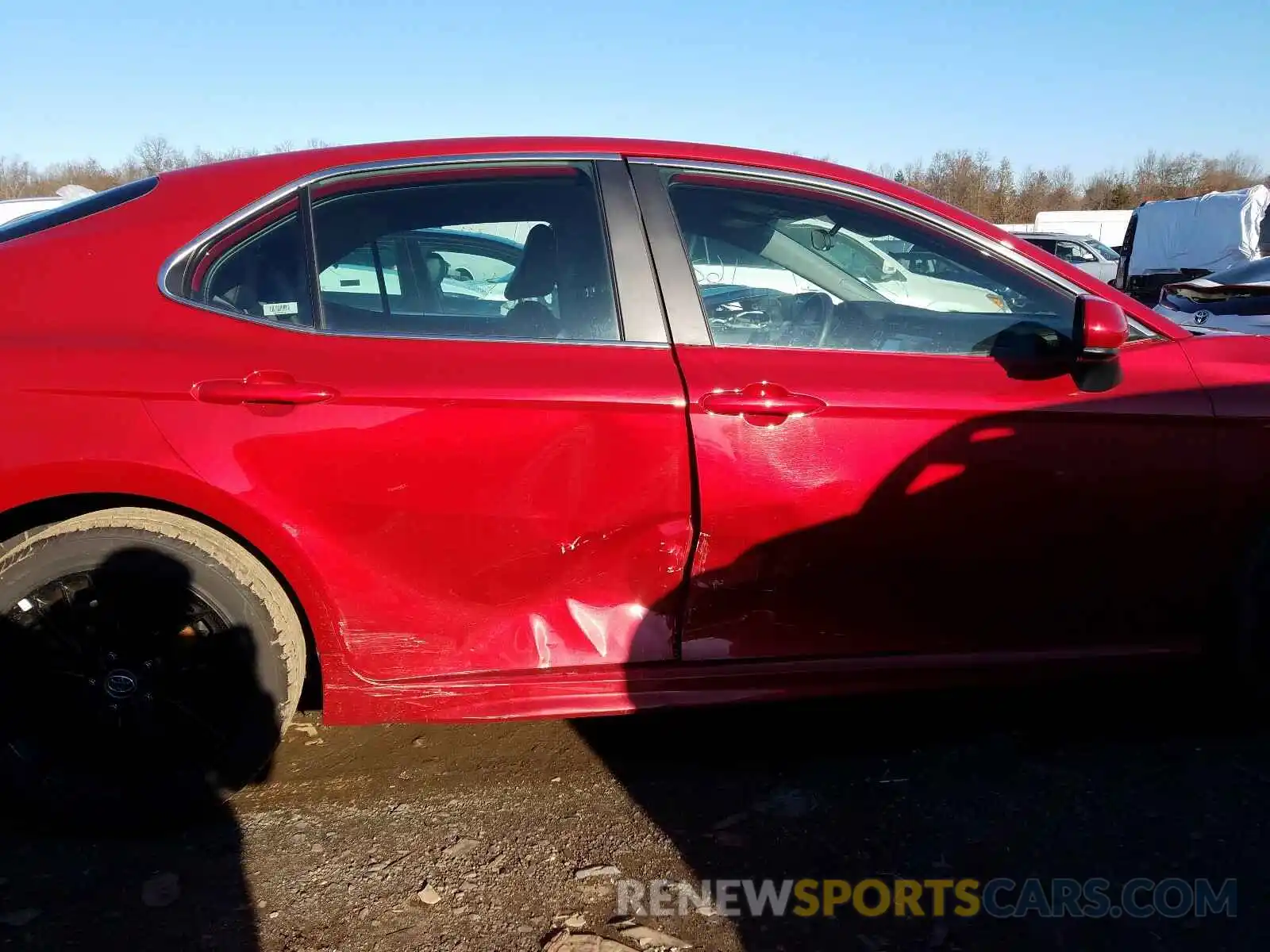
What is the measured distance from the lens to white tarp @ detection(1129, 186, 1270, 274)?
51.8 feet

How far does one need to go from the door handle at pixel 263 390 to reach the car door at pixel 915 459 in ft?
2.86

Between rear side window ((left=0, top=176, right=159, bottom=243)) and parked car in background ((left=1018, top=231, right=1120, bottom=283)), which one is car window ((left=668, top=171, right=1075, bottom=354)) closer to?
rear side window ((left=0, top=176, right=159, bottom=243))

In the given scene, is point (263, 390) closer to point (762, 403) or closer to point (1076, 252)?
point (762, 403)

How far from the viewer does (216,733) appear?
238 centimetres

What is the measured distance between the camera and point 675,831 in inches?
93.1

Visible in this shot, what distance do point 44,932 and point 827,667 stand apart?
6.21ft

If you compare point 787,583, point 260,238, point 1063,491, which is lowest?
point 787,583

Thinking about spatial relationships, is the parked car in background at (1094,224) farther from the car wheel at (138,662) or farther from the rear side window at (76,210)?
the car wheel at (138,662)

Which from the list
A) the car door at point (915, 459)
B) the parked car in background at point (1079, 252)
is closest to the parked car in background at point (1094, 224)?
the parked car in background at point (1079, 252)

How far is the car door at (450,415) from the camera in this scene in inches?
86.4

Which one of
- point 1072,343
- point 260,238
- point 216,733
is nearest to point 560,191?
point 260,238

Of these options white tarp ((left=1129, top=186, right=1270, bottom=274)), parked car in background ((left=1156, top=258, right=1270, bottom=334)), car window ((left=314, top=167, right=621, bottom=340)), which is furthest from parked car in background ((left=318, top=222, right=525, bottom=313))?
white tarp ((left=1129, top=186, right=1270, bottom=274))

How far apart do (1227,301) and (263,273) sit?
7107mm

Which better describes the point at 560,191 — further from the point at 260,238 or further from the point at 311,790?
the point at 311,790
